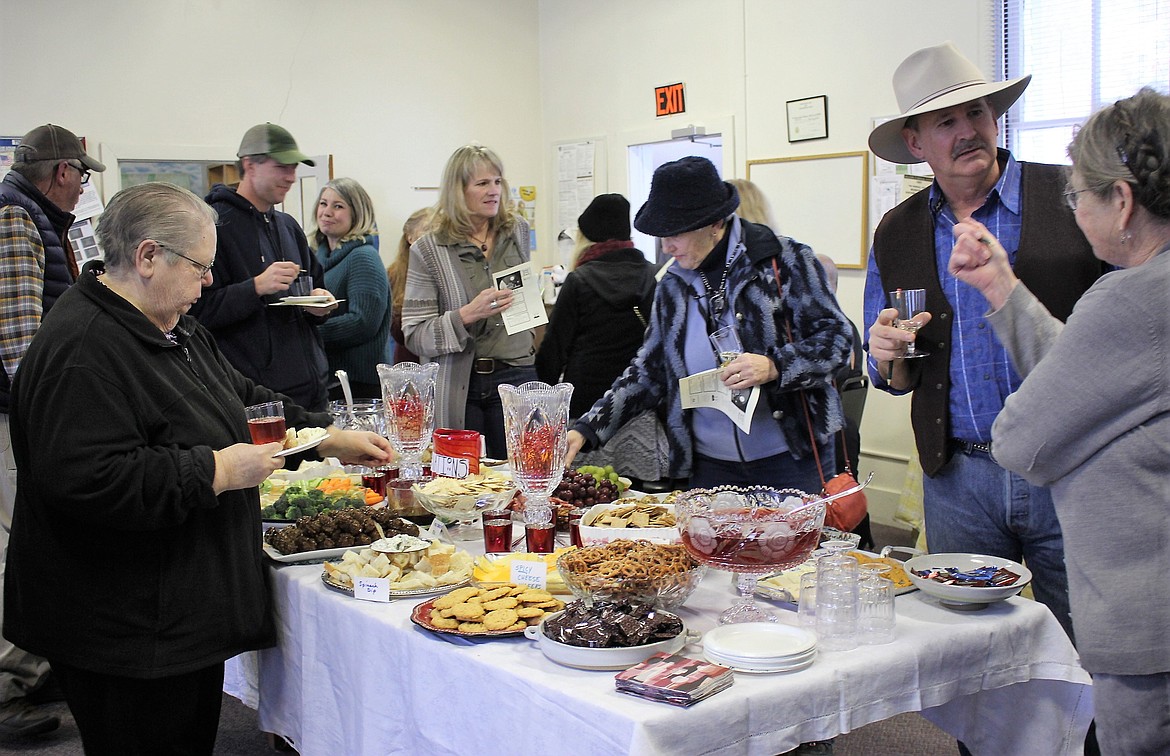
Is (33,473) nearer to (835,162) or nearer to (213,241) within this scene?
(213,241)

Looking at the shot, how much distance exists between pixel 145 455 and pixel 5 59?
161 inches

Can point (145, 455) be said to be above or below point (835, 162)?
below

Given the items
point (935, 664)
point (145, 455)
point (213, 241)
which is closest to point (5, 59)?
point (213, 241)

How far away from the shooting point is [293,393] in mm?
3809

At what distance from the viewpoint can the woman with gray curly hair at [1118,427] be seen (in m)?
1.49

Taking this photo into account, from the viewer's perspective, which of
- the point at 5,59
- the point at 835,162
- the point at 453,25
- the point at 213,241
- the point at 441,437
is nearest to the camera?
the point at 213,241

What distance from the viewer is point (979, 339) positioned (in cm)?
228

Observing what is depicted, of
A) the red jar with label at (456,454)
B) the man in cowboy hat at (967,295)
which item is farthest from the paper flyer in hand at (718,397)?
the red jar with label at (456,454)

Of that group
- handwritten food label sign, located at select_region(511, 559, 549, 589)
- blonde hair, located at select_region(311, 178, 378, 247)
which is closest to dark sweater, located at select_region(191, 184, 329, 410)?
blonde hair, located at select_region(311, 178, 378, 247)

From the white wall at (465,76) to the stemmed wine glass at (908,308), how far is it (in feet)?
9.97

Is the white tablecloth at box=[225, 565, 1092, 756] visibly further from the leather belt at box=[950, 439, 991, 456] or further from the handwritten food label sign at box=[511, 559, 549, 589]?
the leather belt at box=[950, 439, 991, 456]

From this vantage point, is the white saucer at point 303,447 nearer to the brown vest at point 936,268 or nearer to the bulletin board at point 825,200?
the brown vest at point 936,268

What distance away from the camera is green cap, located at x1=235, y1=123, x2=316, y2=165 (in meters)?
3.80

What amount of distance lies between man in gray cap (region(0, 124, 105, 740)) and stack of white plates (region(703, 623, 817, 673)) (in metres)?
2.51
